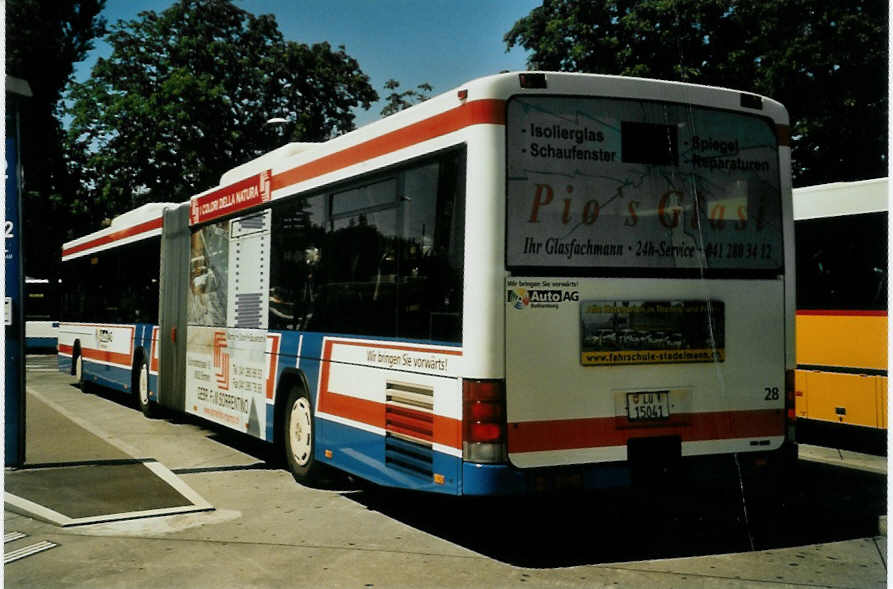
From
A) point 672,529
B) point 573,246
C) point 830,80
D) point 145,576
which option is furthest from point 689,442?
point 830,80

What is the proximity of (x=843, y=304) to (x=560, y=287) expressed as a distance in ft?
18.9

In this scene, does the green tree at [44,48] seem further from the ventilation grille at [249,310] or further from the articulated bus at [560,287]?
the articulated bus at [560,287]

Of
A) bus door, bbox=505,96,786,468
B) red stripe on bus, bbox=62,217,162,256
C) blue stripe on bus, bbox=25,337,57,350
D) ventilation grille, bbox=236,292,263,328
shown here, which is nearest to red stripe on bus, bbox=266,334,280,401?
ventilation grille, bbox=236,292,263,328

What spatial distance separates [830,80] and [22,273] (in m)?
16.4

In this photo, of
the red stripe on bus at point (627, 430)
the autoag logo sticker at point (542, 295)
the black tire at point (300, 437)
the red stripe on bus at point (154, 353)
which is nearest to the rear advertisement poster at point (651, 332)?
the autoag logo sticker at point (542, 295)

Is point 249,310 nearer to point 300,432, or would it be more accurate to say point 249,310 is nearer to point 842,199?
point 300,432

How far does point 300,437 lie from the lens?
9234 millimetres

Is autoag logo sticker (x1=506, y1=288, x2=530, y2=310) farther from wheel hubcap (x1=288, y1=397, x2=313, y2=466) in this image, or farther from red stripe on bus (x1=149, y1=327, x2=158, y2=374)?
red stripe on bus (x1=149, y1=327, x2=158, y2=374)

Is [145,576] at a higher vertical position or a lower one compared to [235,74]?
lower

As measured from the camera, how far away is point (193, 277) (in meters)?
12.3

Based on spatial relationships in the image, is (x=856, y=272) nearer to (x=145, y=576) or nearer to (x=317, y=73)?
(x=145, y=576)

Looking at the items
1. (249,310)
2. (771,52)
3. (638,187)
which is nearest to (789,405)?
(638,187)

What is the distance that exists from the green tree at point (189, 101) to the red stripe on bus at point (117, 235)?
40.2 feet

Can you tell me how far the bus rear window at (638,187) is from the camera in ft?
21.3
